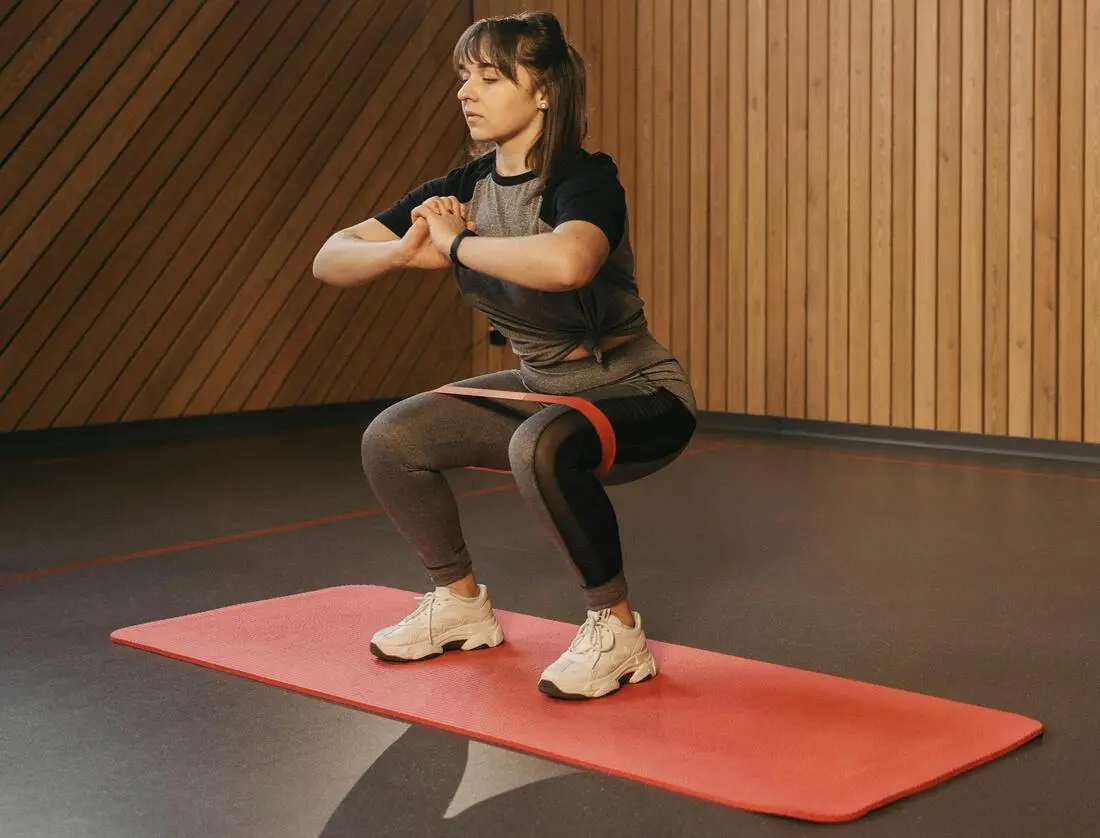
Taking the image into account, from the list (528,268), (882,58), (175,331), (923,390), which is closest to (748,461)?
(923,390)

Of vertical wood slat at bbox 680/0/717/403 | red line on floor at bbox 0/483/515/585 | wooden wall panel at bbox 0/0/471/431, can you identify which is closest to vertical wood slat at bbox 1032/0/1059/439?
vertical wood slat at bbox 680/0/717/403

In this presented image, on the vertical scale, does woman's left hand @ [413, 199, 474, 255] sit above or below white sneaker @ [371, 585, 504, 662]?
above

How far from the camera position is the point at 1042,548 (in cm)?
380

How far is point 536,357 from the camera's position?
260 cm

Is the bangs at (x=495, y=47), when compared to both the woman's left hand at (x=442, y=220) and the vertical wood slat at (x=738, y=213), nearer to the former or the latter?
the woman's left hand at (x=442, y=220)

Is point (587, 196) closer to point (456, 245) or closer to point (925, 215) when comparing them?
point (456, 245)

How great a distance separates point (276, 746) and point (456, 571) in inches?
23.1

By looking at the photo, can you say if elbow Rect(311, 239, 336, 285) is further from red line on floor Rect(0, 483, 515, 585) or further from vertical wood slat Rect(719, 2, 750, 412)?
vertical wood slat Rect(719, 2, 750, 412)

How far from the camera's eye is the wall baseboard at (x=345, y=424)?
5648 millimetres

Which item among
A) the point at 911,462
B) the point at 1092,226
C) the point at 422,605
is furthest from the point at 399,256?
the point at 1092,226

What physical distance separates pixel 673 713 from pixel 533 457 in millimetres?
472

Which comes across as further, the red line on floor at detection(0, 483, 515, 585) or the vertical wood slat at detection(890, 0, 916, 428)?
the vertical wood slat at detection(890, 0, 916, 428)

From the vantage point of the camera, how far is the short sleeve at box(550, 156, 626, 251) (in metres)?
2.37

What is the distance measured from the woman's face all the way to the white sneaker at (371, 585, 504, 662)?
86 centimetres
